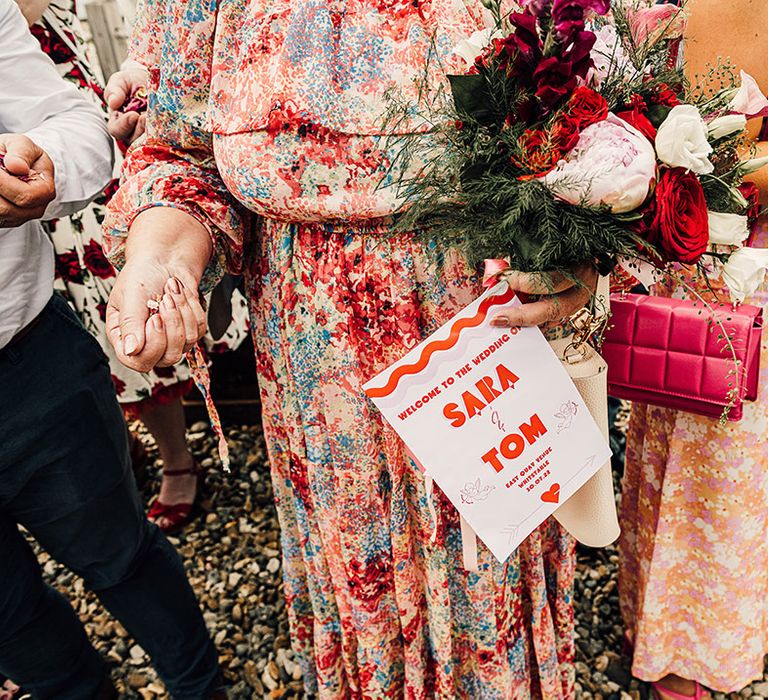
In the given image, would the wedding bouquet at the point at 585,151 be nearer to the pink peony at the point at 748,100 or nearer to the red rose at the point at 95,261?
the pink peony at the point at 748,100

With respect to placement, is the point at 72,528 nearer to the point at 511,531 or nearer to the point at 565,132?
the point at 511,531

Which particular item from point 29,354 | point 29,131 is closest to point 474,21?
point 29,131

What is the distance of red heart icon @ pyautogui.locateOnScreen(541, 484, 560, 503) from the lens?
104 centimetres

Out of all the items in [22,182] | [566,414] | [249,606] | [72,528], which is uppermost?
[22,182]

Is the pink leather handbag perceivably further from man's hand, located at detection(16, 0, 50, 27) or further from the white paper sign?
man's hand, located at detection(16, 0, 50, 27)

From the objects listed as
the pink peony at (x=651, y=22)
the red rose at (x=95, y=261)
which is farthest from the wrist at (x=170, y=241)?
the red rose at (x=95, y=261)

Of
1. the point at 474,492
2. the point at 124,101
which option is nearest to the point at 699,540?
the point at 474,492

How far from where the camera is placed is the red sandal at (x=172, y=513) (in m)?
2.55

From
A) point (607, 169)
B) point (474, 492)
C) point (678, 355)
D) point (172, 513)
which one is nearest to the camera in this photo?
point (607, 169)

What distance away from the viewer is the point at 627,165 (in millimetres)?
776

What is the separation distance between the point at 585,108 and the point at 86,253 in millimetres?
1786

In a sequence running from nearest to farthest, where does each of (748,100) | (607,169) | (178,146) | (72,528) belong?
(607,169), (748,100), (178,146), (72,528)

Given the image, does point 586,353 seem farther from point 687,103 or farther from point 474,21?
point 474,21

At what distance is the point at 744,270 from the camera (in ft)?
2.91
